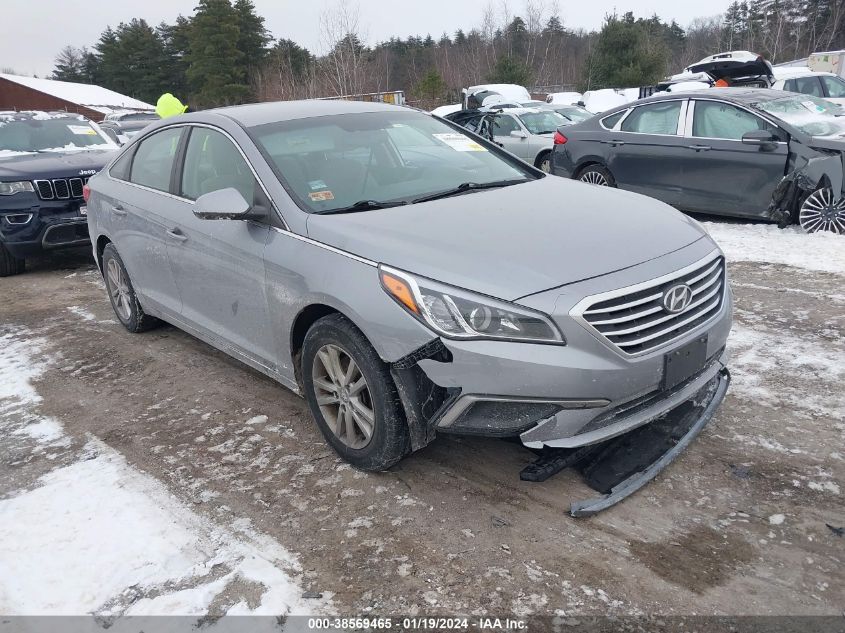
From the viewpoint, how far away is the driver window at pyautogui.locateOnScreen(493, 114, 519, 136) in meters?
12.4

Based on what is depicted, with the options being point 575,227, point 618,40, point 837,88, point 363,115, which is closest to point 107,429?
point 363,115

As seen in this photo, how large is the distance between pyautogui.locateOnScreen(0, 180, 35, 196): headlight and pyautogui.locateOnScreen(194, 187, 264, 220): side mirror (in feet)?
16.9

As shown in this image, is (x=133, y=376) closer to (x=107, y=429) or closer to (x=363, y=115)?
(x=107, y=429)

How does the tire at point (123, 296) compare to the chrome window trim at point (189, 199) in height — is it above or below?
below

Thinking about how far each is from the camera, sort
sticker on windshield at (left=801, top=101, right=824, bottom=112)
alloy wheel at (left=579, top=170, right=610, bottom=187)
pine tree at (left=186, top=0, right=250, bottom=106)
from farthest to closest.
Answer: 1. pine tree at (left=186, top=0, right=250, bottom=106)
2. alloy wheel at (left=579, top=170, right=610, bottom=187)
3. sticker on windshield at (left=801, top=101, right=824, bottom=112)

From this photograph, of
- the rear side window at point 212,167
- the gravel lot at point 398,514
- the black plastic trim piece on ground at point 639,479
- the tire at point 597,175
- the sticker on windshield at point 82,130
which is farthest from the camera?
the sticker on windshield at point 82,130

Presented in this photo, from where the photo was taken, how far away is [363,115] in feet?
13.8

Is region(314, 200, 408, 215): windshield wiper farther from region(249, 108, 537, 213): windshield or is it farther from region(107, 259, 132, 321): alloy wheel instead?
region(107, 259, 132, 321): alloy wheel

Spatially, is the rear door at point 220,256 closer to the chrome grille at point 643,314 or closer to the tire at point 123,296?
the tire at point 123,296

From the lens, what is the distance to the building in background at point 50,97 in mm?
43969

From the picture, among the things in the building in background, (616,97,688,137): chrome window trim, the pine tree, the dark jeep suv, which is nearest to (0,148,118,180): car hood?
the dark jeep suv

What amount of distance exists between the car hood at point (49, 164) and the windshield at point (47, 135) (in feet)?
1.05

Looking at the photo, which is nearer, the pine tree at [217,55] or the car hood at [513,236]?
the car hood at [513,236]

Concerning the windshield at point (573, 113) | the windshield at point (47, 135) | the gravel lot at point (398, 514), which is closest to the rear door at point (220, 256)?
the gravel lot at point (398, 514)
